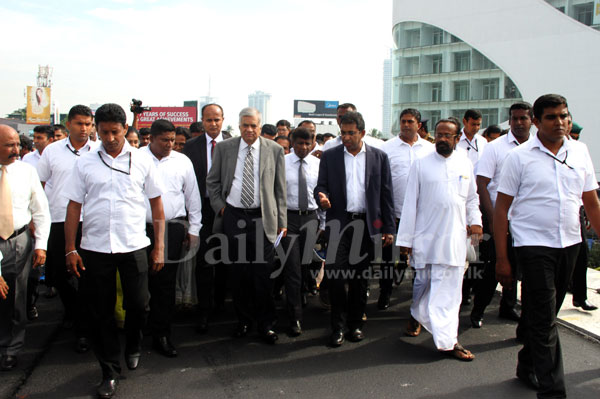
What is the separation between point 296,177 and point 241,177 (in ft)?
3.31

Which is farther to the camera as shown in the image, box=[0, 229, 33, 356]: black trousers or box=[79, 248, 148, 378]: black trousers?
box=[0, 229, 33, 356]: black trousers

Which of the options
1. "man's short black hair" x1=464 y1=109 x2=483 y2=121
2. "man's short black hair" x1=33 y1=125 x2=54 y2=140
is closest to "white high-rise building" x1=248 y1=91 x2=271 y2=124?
"man's short black hair" x1=33 y1=125 x2=54 y2=140

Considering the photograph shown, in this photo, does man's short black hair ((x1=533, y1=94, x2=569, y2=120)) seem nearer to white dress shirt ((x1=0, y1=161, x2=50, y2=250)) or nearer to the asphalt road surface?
the asphalt road surface

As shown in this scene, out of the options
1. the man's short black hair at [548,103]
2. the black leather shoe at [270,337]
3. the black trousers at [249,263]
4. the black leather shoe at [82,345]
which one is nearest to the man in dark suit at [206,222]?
the black trousers at [249,263]

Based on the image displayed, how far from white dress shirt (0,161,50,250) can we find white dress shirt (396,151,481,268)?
3.29 meters

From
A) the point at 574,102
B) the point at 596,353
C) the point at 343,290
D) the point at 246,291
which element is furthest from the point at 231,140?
the point at 574,102

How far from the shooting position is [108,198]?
12.6 ft

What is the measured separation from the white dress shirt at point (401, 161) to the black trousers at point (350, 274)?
3.56 feet

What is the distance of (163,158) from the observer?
192 inches

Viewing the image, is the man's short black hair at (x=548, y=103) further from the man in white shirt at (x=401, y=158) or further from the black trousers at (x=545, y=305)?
the man in white shirt at (x=401, y=158)

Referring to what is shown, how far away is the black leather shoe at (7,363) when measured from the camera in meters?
4.25

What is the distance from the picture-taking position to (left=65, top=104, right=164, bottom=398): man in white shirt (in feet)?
12.6

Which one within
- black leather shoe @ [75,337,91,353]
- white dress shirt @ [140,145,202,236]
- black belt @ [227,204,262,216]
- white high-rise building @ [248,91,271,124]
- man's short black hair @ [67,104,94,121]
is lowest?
black leather shoe @ [75,337,91,353]

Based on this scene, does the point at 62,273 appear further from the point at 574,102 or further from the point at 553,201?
the point at 574,102
